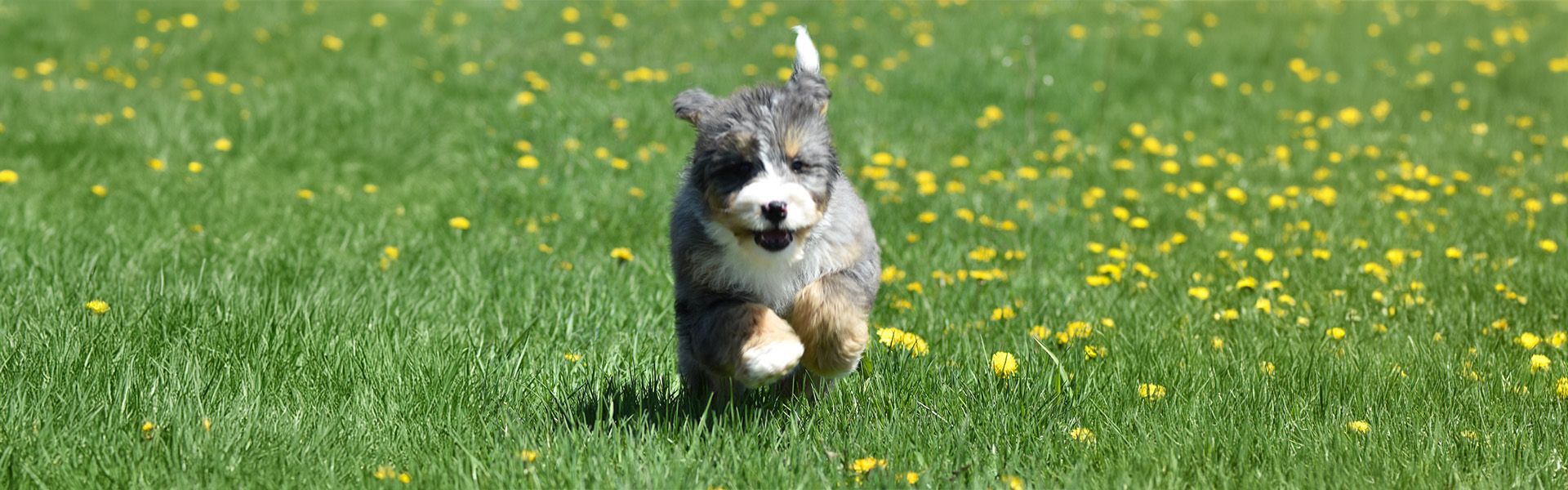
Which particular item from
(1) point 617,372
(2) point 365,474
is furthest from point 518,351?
(2) point 365,474

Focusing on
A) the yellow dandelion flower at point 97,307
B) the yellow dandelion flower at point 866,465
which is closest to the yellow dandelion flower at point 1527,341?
the yellow dandelion flower at point 866,465

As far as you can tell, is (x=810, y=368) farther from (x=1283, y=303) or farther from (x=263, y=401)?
(x=1283, y=303)

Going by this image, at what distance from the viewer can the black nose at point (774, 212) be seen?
111 inches

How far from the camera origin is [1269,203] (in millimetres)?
6422

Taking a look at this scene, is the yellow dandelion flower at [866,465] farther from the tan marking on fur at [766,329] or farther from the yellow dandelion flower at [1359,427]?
the yellow dandelion flower at [1359,427]

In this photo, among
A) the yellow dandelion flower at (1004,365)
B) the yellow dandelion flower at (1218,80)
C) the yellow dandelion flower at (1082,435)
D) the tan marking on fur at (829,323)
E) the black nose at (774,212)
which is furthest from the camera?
the yellow dandelion flower at (1218,80)

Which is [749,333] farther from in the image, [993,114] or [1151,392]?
[993,114]

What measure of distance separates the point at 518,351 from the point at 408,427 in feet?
2.19

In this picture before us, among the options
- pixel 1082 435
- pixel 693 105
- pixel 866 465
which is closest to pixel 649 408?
pixel 866 465

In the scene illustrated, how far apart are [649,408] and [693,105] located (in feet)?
2.69

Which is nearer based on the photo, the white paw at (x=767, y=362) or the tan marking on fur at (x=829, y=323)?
the white paw at (x=767, y=362)

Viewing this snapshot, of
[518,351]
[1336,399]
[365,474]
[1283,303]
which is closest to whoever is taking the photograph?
[365,474]

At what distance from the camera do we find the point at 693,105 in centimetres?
326

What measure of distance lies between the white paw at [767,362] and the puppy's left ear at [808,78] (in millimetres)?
582
